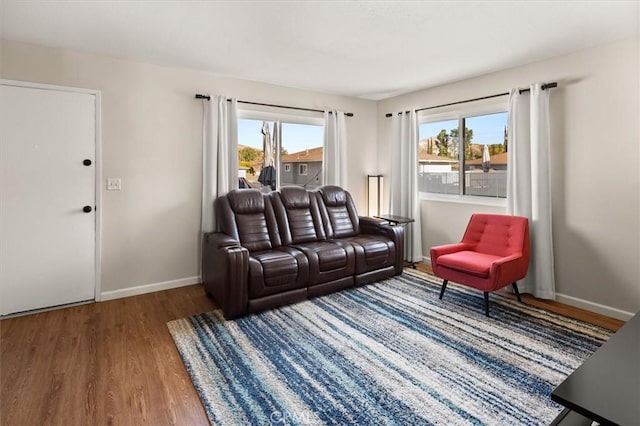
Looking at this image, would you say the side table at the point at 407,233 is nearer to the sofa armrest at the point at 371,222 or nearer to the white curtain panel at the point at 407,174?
the white curtain panel at the point at 407,174

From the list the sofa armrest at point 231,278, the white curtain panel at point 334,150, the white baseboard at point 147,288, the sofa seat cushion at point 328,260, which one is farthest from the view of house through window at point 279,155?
the sofa armrest at point 231,278

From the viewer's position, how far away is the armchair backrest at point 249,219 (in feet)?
12.3

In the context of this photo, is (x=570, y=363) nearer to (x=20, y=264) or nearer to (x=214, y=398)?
(x=214, y=398)

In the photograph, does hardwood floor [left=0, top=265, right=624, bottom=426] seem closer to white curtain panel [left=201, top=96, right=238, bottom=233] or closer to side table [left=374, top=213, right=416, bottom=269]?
white curtain panel [left=201, top=96, right=238, bottom=233]

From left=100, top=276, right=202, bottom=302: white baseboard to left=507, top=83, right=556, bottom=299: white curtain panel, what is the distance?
360cm

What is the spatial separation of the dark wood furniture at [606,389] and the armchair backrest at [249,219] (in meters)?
2.96

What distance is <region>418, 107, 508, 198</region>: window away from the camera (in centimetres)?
408

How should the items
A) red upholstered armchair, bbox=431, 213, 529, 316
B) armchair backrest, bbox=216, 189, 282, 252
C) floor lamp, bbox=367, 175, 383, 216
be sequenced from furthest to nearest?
floor lamp, bbox=367, 175, 383, 216 → armchair backrest, bbox=216, 189, 282, 252 → red upholstered armchair, bbox=431, 213, 529, 316

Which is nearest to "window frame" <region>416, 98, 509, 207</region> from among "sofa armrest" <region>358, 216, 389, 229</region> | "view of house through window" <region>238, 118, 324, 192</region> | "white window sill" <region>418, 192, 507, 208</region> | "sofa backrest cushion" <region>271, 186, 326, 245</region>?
"white window sill" <region>418, 192, 507, 208</region>

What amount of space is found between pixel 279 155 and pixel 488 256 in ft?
9.06

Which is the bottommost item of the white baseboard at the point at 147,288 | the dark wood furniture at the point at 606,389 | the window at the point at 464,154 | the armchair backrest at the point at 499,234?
the white baseboard at the point at 147,288

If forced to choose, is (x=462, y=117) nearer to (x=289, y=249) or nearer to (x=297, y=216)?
(x=297, y=216)

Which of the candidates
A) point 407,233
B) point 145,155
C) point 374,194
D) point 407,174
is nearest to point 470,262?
point 407,233

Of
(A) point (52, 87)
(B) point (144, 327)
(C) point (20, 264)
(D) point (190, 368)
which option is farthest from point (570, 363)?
(A) point (52, 87)
